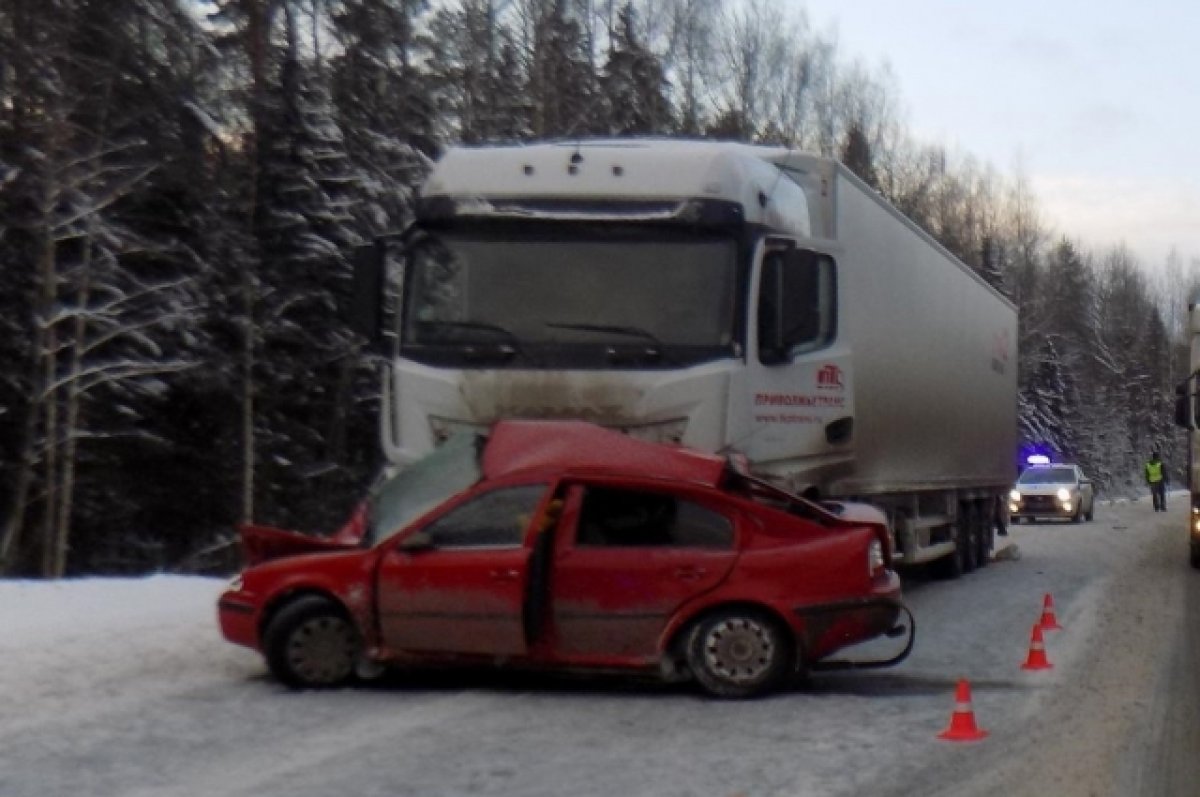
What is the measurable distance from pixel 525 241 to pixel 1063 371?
87.3 m

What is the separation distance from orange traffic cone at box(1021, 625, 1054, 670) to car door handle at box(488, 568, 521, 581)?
4080mm

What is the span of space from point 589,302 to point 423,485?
1.83 metres

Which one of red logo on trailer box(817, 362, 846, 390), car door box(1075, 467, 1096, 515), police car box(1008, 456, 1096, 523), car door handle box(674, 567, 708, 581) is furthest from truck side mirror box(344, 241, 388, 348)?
car door box(1075, 467, 1096, 515)

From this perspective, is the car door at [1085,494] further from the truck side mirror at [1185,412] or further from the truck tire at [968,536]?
the truck side mirror at [1185,412]

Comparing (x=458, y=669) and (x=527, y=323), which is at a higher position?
(x=527, y=323)

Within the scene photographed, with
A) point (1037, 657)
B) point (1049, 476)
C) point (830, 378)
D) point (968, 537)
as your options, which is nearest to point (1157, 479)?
point (1049, 476)

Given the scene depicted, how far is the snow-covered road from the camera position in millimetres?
8531

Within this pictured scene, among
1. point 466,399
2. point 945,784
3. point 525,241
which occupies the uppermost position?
point 525,241

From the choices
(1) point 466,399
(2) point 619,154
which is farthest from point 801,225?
(1) point 466,399

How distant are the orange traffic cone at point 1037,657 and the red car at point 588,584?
192cm

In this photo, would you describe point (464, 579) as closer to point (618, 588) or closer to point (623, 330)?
point (618, 588)

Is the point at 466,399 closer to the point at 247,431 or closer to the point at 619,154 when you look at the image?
the point at 619,154

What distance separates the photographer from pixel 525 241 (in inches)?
504

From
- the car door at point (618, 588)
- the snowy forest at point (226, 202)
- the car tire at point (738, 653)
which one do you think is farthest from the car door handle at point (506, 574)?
the snowy forest at point (226, 202)
